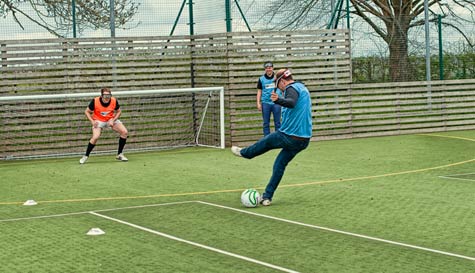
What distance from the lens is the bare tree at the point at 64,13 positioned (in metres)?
20.3

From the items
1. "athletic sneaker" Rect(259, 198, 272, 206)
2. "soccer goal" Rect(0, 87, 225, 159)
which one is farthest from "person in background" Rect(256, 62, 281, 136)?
"athletic sneaker" Rect(259, 198, 272, 206)

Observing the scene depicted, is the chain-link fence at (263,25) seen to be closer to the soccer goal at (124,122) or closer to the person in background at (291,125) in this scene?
the soccer goal at (124,122)

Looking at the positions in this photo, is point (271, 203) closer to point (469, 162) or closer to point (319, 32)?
point (469, 162)

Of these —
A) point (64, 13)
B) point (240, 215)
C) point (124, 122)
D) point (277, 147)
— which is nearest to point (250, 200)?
point (240, 215)

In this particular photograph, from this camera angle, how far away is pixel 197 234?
33.4 ft

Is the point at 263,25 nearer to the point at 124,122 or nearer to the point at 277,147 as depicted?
the point at 124,122

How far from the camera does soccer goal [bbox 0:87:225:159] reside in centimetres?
2081

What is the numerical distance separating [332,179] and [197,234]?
5168mm

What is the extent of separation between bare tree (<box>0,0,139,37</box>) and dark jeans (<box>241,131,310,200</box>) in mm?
9450

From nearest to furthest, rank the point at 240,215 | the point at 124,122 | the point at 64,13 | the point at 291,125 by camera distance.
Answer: the point at 240,215 → the point at 291,125 → the point at 64,13 → the point at 124,122

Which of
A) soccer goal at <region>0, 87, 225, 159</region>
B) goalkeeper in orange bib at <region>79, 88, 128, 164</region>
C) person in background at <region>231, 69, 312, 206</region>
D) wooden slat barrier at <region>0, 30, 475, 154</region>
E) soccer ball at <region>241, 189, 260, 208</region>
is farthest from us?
wooden slat barrier at <region>0, 30, 475, 154</region>

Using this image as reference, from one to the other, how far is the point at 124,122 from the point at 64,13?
2.88 metres

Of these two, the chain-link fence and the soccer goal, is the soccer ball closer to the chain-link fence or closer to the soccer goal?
the soccer goal

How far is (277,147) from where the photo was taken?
472 inches
